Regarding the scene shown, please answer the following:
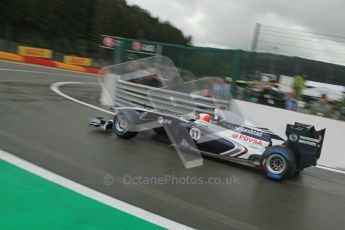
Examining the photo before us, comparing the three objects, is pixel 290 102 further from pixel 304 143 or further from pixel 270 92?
pixel 304 143

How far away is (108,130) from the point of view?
8.64 m

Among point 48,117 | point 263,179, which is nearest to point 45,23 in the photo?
point 48,117

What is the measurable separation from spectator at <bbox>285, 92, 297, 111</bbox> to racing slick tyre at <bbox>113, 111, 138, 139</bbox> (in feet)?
11.5

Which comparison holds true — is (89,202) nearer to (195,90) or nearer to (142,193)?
(142,193)

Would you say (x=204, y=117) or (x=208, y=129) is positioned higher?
(x=204, y=117)


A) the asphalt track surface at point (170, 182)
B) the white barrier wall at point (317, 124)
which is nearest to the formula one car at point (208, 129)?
the asphalt track surface at point (170, 182)

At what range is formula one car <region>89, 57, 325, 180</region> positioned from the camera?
22.3 feet

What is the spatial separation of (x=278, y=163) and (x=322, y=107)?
292 cm

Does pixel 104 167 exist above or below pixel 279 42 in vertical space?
below

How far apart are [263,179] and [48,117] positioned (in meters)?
4.69

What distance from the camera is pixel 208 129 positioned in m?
7.29

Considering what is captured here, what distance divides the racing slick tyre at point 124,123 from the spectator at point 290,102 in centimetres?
351

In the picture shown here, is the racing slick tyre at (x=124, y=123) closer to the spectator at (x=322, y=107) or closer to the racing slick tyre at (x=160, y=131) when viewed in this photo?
the racing slick tyre at (x=160, y=131)

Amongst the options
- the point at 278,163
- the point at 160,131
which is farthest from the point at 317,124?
the point at 160,131
